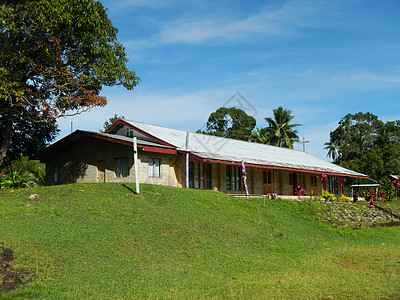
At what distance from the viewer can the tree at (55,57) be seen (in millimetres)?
17922

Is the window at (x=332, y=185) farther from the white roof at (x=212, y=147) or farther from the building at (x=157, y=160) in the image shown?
the building at (x=157, y=160)

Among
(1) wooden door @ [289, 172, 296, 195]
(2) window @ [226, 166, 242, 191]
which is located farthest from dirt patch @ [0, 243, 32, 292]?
(1) wooden door @ [289, 172, 296, 195]

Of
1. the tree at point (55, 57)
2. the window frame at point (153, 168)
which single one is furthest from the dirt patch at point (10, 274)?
the window frame at point (153, 168)

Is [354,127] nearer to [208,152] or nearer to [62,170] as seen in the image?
[208,152]

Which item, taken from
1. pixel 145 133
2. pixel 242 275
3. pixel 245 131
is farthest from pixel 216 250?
pixel 245 131

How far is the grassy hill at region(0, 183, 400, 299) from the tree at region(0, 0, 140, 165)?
16.2ft

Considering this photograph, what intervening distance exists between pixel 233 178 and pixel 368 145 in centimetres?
3613

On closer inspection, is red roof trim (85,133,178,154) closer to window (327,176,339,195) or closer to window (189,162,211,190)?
window (189,162,211,190)

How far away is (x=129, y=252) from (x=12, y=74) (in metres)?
12.0

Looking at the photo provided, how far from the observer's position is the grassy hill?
8805mm

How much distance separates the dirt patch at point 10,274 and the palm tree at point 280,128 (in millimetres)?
50739

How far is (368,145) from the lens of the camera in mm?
56969

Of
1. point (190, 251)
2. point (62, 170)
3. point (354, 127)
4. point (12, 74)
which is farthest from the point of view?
point (354, 127)

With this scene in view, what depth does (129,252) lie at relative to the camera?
440 inches
